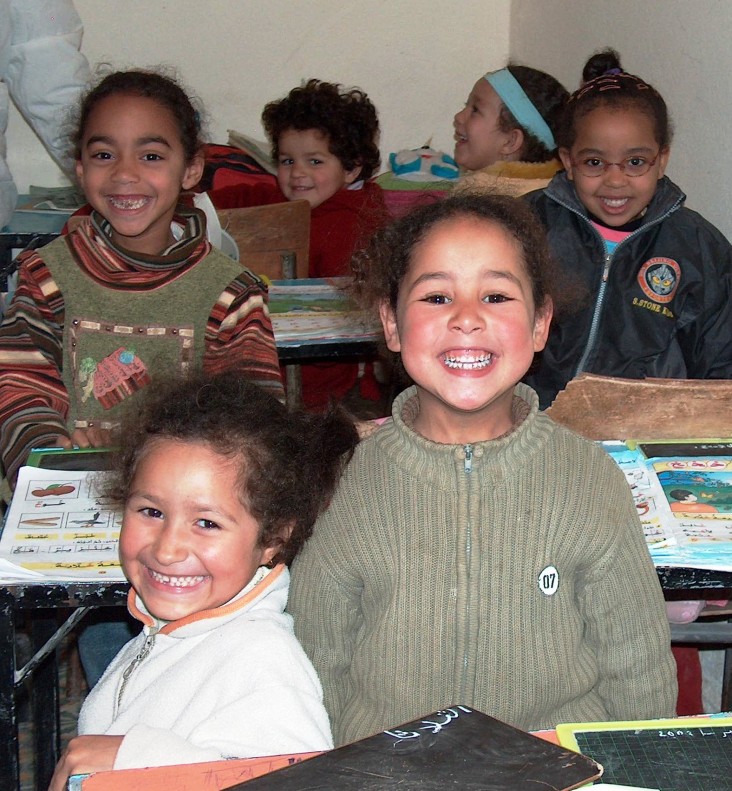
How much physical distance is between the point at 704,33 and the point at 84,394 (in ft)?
7.12

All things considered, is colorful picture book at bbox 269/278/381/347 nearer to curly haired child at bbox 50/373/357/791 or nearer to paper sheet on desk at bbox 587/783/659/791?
curly haired child at bbox 50/373/357/791

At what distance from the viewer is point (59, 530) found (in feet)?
5.67

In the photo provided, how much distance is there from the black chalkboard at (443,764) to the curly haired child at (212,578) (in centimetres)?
29

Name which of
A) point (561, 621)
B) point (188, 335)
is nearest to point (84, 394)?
point (188, 335)

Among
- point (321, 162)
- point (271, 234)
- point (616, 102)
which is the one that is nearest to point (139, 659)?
point (616, 102)

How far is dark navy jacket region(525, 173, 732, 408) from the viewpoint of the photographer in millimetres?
2619

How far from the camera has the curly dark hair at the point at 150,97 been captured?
243 centimetres

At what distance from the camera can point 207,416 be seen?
5.03 feet

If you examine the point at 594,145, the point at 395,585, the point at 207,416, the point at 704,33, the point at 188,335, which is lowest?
the point at 395,585

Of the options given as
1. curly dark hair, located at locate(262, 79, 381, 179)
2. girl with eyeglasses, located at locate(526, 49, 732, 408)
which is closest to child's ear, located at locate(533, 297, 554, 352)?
girl with eyeglasses, located at locate(526, 49, 732, 408)

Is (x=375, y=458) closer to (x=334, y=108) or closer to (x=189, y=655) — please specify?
(x=189, y=655)

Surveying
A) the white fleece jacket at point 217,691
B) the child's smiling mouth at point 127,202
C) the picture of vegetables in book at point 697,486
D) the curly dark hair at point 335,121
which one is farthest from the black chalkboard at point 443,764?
the curly dark hair at point 335,121

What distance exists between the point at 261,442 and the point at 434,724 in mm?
609

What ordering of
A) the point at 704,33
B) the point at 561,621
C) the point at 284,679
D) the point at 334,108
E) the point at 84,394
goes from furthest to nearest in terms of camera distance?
the point at 334,108 < the point at 704,33 < the point at 84,394 < the point at 561,621 < the point at 284,679
